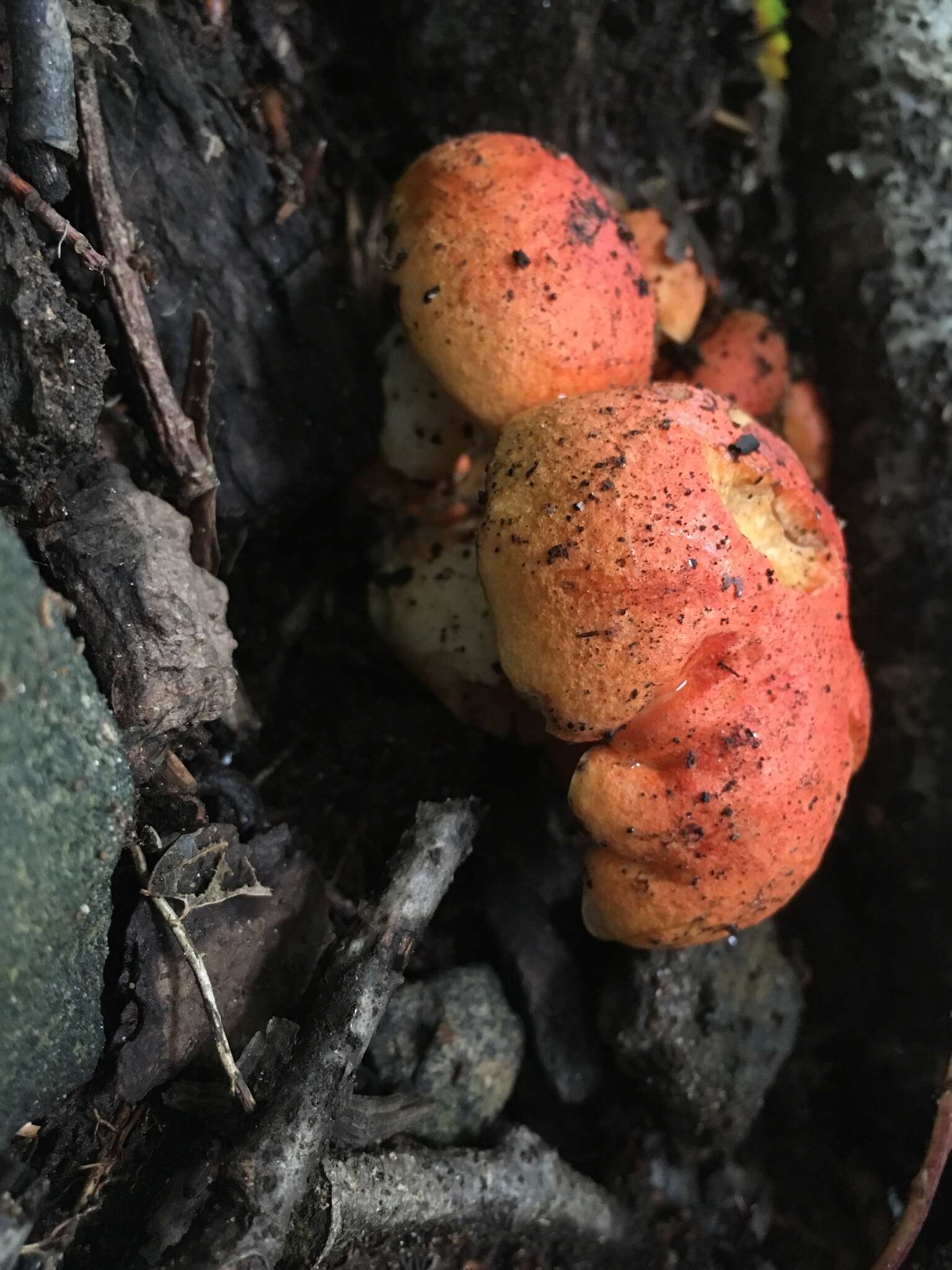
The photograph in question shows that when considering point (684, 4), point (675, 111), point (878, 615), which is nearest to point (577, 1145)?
point (878, 615)

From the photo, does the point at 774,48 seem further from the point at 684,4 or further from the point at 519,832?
the point at 519,832

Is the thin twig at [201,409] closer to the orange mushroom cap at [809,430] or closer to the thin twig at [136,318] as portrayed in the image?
the thin twig at [136,318]

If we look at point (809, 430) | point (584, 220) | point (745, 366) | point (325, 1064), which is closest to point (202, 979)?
point (325, 1064)

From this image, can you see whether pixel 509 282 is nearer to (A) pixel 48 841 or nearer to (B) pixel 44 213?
(B) pixel 44 213

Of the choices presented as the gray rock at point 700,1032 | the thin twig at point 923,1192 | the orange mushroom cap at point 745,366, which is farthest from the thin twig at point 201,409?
the thin twig at point 923,1192

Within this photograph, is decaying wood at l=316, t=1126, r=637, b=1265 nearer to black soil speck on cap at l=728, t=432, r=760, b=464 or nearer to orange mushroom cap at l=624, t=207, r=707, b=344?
black soil speck on cap at l=728, t=432, r=760, b=464

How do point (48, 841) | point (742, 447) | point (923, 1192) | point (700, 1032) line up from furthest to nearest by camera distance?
point (700, 1032) < point (923, 1192) < point (742, 447) < point (48, 841)
